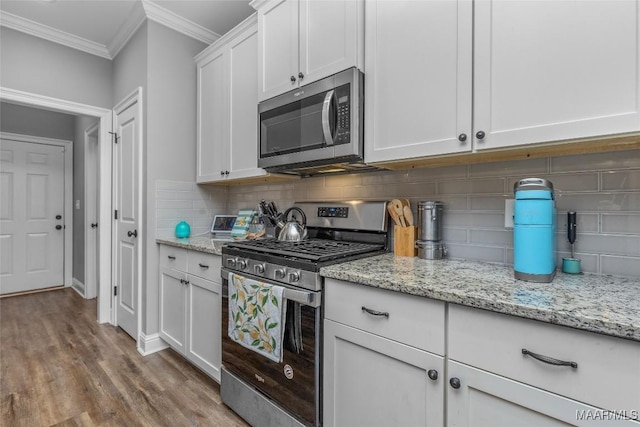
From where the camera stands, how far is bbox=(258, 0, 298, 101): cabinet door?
5.93ft

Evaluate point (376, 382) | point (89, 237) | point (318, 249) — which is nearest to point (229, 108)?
point (318, 249)

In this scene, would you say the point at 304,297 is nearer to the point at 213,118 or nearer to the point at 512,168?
the point at 512,168

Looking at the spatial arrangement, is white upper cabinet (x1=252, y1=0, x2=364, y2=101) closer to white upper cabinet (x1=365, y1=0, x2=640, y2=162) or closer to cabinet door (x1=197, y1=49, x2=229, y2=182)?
white upper cabinet (x1=365, y1=0, x2=640, y2=162)

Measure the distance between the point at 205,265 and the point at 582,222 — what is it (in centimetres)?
193

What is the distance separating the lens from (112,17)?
102 inches

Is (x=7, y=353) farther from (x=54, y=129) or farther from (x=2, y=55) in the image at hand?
(x=54, y=129)

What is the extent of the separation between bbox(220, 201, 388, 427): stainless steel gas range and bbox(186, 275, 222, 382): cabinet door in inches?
5.8

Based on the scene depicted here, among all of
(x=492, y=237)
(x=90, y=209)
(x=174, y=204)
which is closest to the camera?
(x=492, y=237)

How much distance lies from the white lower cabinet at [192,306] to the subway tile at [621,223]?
1849 millimetres

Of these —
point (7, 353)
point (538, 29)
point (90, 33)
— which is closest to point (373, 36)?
point (538, 29)

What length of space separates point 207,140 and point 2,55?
1771 millimetres

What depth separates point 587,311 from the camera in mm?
766

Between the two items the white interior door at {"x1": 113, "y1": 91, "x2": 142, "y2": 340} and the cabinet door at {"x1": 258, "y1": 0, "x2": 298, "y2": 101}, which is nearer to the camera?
the cabinet door at {"x1": 258, "y1": 0, "x2": 298, "y2": 101}

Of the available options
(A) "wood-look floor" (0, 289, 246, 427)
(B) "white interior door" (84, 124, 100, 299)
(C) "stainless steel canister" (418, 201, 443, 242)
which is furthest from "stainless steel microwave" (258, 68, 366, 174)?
(B) "white interior door" (84, 124, 100, 299)
